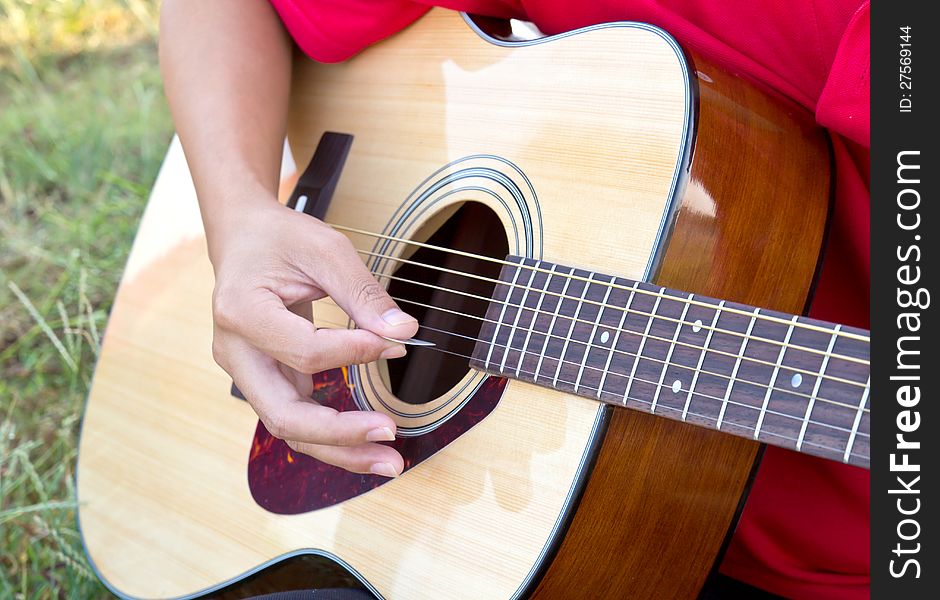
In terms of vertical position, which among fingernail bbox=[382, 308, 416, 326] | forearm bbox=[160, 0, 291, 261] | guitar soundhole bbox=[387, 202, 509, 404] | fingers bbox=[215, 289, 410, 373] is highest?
forearm bbox=[160, 0, 291, 261]

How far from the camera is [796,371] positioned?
71cm

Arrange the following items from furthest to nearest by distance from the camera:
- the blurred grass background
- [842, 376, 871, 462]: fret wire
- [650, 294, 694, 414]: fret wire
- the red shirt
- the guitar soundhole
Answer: the blurred grass background → the guitar soundhole → the red shirt → [650, 294, 694, 414]: fret wire → [842, 376, 871, 462]: fret wire

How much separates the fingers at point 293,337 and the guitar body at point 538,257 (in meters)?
0.12

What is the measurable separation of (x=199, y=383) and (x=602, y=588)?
0.75 m

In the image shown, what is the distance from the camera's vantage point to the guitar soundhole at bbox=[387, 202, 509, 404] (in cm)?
105

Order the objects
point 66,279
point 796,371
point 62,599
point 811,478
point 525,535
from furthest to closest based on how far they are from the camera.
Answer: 1. point 66,279
2. point 62,599
3. point 811,478
4. point 525,535
5. point 796,371

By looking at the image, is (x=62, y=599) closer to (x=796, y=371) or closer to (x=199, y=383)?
(x=199, y=383)

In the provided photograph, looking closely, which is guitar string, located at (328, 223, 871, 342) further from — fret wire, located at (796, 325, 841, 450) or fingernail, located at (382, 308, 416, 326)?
fingernail, located at (382, 308, 416, 326)

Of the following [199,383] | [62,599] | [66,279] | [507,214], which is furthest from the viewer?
[66,279]

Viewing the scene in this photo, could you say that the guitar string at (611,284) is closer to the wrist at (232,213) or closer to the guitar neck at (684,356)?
the guitar neck at (684,356)

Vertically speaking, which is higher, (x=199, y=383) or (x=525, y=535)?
(x=199, y=383)

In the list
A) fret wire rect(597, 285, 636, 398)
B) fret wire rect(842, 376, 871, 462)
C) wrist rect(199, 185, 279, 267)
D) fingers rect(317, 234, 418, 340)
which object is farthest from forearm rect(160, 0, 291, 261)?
fret wire rect(842, 376, 871, 462)

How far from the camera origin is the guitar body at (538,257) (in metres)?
0.85

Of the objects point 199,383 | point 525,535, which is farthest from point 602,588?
point 199,383
